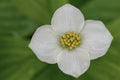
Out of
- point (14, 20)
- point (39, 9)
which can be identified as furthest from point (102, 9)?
point (14, 20)

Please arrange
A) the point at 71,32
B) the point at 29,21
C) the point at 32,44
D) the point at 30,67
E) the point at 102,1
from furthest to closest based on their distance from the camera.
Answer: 1. the point at 29,21
2. the point at 102,1
3. the point at 30,67
4. the point at 71,32
5. the point at 32,44

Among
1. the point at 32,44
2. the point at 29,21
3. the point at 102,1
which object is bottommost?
the point at 29,21

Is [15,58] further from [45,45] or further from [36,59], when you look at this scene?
[45,45]

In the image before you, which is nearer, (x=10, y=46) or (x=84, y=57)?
(x=84, y=57)

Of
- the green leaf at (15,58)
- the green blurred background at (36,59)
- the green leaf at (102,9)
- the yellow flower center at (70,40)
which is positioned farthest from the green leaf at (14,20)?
the yellow flower center at (70,40)

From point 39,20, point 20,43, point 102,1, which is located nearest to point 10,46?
point 20,43

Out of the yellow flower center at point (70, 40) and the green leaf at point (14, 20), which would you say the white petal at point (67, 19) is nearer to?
the yellow flower center at point (70, 40)

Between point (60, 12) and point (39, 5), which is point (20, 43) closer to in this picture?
point (39, 5)

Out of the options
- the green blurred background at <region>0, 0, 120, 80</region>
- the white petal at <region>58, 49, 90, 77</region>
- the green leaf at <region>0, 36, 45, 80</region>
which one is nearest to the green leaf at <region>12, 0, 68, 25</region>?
the green blurred background at <region>0, 0, 120, 80</region>
